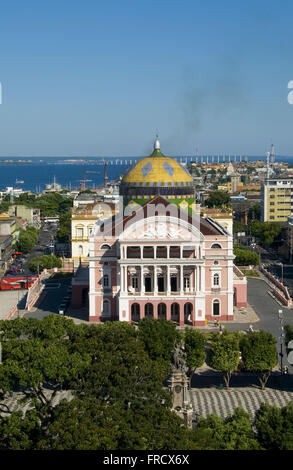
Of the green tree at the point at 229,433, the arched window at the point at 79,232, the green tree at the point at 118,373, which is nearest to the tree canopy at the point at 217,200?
the arched window at the point at 79,232

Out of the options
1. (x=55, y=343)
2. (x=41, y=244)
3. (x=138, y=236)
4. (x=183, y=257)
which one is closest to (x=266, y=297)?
(x=183, y=257)

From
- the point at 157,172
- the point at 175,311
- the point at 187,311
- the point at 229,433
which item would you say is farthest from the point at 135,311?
the point at 229,433

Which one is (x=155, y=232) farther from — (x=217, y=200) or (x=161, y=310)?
(x=217, y=200)

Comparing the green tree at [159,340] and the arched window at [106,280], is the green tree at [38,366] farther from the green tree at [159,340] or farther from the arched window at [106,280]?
the arched window at [106,280]

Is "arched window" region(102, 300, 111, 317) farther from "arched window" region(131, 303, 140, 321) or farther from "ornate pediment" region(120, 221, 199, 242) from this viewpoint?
"ornate pediment" region(120, 221, 199, 242)
